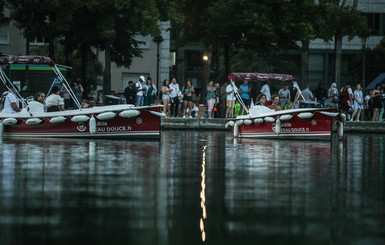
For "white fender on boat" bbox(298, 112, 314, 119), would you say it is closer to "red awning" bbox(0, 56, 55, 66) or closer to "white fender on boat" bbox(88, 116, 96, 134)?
"white fender on boat" bbox(88, 116, 96, 134)

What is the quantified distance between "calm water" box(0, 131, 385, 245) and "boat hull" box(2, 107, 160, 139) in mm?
5835

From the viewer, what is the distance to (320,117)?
25047 millimetres

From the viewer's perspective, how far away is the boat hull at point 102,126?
76.9 ft

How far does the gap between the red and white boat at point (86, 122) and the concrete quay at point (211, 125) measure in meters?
10.3

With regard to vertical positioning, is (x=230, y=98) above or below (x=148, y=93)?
below

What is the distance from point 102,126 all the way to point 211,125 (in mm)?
11338

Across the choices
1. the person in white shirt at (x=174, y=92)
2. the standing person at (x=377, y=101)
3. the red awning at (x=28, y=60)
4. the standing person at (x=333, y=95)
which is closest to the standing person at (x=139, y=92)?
the person in white shirt at (x=174, y=92)

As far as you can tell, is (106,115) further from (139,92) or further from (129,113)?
(139,92)

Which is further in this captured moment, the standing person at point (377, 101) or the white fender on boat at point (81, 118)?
the standing person at point (377, 101)

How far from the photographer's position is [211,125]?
113 feet

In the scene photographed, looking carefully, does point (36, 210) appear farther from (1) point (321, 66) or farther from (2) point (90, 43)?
(1) point (321, 66)

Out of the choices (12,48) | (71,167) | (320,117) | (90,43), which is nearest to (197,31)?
(90,43)

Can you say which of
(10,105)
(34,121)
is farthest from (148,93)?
(34,121)

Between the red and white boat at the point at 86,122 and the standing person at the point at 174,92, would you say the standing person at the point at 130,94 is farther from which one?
the red and white boat at the point at 86,122
